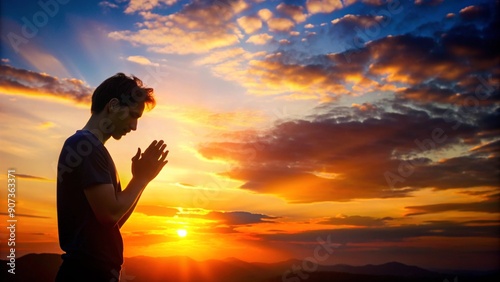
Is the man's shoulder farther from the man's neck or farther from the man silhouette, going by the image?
the man's neck

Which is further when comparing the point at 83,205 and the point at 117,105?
the point at 117,105

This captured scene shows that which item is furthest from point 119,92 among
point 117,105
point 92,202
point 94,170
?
point 92,202

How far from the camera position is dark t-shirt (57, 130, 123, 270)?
9.31 ft

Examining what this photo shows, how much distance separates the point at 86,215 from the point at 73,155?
17.8 inches

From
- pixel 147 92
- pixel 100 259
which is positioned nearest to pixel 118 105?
pixel 147 92

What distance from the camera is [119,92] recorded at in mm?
3287

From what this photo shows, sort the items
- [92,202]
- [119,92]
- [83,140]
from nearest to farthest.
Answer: [92,202], [83,140], [119,92]

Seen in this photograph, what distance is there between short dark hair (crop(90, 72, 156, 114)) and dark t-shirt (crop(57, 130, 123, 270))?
1.19ft

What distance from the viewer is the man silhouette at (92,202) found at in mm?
2816

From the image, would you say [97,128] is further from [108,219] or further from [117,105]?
[108,219]

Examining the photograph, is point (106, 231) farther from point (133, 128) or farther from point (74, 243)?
point (133, 128)

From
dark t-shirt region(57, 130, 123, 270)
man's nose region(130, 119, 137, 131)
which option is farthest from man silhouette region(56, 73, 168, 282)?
man's nose region(130, 119, 137, 131)

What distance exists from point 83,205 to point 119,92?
38.4 inches

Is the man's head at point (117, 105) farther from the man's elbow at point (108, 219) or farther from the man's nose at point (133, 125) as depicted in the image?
the man's elbow at point (108, 219)
